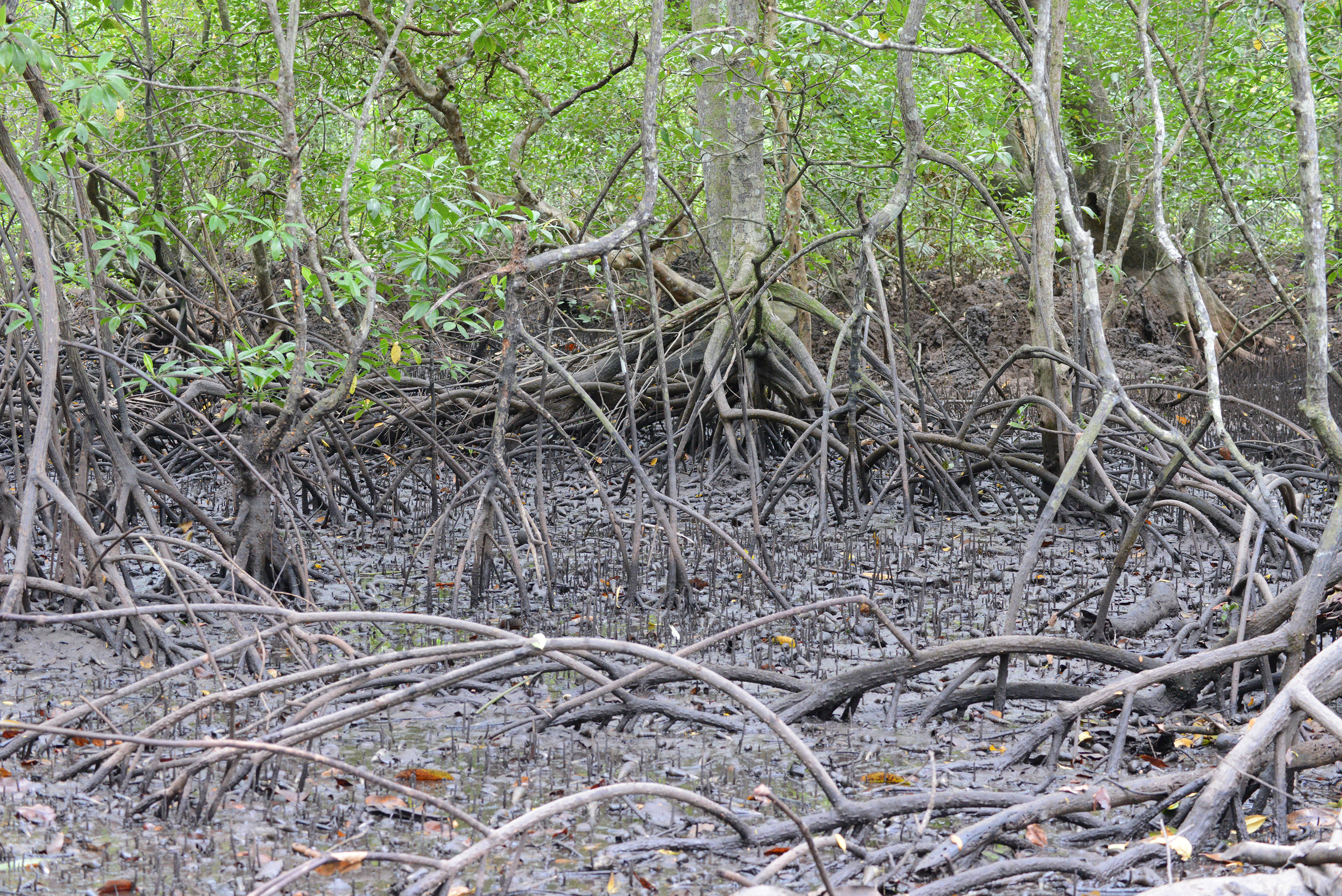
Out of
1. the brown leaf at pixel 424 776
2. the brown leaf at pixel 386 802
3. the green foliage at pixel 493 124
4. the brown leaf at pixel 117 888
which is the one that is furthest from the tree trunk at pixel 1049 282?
the brown leaf at pixel 117 888

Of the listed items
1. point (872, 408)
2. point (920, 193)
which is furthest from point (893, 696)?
point (920, 193)

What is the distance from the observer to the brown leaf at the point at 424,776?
273 cm

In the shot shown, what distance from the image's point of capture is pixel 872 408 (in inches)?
237

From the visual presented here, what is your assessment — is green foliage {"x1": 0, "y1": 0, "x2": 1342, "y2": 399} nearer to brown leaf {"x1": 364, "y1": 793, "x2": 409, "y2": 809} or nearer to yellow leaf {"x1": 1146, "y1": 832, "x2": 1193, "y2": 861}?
brown leaf {"x1": 364, "y1": 793, "x2": 409, "y2": 809}

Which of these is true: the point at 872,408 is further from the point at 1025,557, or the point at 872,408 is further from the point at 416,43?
the point at 416,43

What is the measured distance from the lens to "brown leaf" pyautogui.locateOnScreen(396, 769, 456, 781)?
8.95ft

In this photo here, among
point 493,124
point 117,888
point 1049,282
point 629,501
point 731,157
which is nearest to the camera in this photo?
point 117,888

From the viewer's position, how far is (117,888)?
212 cm

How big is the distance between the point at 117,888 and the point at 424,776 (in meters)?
0.76

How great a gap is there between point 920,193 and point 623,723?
6862 mm

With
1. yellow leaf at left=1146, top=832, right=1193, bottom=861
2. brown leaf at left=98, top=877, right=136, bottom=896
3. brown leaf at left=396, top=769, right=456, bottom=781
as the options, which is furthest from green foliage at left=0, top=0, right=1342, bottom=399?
yellow leaf at left=1146, top=832, right=1193, bottom=861

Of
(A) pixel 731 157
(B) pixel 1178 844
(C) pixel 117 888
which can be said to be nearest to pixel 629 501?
(A) pixel 731 157

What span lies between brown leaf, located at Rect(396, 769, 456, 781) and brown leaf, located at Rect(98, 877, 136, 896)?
694mm

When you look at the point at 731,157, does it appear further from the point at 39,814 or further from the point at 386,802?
the point at 39,814
